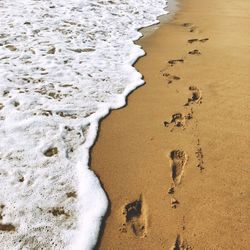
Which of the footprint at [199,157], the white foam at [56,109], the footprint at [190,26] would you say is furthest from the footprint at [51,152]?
the footprint at [190,26]

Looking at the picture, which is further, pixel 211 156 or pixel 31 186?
pixel 211 156

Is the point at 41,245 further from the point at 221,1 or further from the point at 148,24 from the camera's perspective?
the point at 221,1

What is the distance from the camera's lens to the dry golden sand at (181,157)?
8.32 feet

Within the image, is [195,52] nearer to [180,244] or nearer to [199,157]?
[199,157]

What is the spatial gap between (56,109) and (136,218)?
185 centimetres

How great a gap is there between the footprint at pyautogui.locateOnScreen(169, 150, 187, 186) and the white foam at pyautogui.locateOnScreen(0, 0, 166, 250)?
65 cm

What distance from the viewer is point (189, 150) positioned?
3305mm

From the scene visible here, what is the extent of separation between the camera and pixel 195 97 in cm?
421

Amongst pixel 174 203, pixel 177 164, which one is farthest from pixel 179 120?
pixel 174 203

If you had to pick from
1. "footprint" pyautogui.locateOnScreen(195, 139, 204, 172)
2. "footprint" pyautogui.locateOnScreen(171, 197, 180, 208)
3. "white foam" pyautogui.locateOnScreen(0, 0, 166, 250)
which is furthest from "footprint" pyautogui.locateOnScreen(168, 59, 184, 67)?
"footprint" pyautogui.locateOnScreen(171, 197, 180, 208)

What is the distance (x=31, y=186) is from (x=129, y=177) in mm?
832

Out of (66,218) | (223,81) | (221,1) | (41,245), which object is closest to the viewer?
(41,245)

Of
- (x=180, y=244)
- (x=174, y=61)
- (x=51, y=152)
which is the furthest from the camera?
(x=174, y=61)

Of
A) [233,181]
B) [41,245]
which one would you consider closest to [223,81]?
[233,181]
